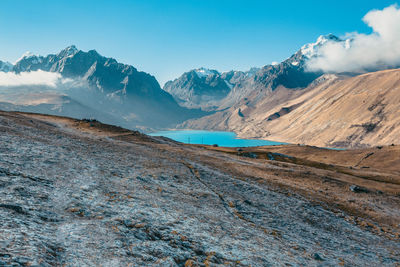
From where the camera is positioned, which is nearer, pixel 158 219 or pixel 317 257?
pixel 158 219

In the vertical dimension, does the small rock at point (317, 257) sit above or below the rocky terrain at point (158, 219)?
below

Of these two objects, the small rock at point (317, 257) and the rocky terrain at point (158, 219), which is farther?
the small rock at point (317, 257)

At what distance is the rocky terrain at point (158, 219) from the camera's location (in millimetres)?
8547

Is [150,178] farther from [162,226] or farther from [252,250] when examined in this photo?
[252,250]

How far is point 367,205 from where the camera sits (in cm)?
3086

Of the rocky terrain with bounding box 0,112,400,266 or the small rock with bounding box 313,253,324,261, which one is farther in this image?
the small rock with bounding box 313,253,324,261

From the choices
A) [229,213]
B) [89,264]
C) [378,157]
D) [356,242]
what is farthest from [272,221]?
[378,157]

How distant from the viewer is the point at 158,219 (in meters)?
12.3

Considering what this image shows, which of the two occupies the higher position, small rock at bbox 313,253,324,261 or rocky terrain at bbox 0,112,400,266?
rocky terrain at bbox 0,112,400,266

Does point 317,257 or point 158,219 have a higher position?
point 158,219

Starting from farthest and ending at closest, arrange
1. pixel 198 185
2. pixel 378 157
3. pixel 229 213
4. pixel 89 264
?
1. pixel 378 157
2. pixel 198 185
3. pixel 229 213
4. pixel 89 264

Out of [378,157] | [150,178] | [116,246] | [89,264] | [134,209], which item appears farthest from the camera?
[378,157]

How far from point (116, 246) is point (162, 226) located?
302cm

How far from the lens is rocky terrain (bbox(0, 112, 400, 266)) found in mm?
8547
